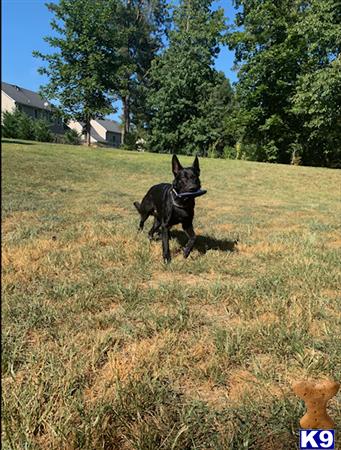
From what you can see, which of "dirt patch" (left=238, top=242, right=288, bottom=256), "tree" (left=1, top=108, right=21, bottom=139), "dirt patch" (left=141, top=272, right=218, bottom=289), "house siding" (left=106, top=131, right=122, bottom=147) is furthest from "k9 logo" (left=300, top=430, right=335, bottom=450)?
"house siding" (left=106, top=131, right=122, bottom=147)

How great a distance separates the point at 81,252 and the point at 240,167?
17717 mm

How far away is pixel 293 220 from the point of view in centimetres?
912

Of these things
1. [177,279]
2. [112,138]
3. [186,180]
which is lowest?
[177,279]

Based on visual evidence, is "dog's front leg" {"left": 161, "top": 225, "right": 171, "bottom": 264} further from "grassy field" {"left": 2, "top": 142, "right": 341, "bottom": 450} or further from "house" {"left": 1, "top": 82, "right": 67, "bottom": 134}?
"house" {"left": 1, "top": 82, "right": 67, "bottom": 134}

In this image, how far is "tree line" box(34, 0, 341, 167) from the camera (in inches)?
991

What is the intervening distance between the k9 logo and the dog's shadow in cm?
445

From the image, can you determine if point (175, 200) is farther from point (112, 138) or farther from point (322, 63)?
point (112, 138)

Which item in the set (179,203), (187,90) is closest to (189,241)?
(179,203)

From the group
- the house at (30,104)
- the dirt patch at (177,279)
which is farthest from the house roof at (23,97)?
the dirt patch at (177,279)

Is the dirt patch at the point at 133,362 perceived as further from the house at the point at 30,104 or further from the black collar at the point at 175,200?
the house at the point at 30,104

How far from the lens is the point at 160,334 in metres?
3.02

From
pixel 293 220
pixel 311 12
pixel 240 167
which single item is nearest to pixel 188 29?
pixel 311 12

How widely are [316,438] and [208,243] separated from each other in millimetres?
5077

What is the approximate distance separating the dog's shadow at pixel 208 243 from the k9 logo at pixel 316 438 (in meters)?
4.45
